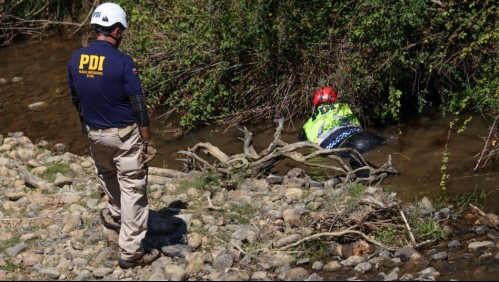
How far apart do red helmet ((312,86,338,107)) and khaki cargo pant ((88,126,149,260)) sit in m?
4.10

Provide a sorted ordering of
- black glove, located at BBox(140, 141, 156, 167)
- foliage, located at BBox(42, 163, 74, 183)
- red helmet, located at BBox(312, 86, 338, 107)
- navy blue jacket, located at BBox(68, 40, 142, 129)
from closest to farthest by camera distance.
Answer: navy blue jacket, located at BBox(68, 40, 142, 129) → black glove, located at BBox(140, 141, 156, 167) → foliage, located at BBox(42, 163, 74, 183) → red helmet, located at BBox(312, 86, 338, 107)

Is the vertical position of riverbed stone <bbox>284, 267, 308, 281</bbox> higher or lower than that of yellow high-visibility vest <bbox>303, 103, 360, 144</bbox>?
higher

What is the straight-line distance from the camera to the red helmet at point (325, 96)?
32.3 ft

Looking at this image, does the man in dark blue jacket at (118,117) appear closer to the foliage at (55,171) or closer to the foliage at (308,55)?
the foliage at (55,171)

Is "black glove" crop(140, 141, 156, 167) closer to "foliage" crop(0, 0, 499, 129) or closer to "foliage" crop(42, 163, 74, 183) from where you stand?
"foliage" crop(42, 163, 74, 183)

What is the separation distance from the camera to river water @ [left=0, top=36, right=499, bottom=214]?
8.14 m

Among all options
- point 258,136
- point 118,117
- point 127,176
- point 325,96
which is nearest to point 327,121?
point 325,96

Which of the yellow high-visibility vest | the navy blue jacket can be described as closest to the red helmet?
the yellow high-visibility vest

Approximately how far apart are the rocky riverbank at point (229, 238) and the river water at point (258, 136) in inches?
37.7

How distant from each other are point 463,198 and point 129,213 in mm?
3261

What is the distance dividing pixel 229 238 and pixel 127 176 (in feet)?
3.59

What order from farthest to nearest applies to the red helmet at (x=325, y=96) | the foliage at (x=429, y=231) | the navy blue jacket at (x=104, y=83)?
1. the red helmet at (x=325, y=96)
2. the foliage at (x=429, y=231)
3. the navy blue jacket at (x=104, y=83)

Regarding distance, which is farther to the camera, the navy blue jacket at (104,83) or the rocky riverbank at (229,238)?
the rocky riverbank at (229,238)

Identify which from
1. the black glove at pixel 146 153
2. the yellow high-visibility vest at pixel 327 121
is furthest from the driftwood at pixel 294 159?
the black glove at pixel 146 153
